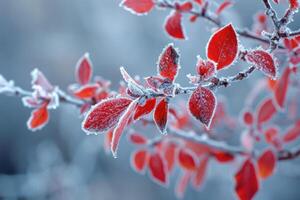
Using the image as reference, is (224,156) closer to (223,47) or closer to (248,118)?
(248,118)

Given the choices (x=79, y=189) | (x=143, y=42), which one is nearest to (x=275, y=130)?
(x=79, y=189)

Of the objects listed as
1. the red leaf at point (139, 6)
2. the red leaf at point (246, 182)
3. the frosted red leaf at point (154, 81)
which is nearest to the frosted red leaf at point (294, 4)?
the frosted red leaf at point (154, 81)

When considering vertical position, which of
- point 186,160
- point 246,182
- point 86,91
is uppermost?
point 86,91

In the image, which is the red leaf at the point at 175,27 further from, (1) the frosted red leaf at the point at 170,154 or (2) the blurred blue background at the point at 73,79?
(2) the blurred blue background at the point at 73,79

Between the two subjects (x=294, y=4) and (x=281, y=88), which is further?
(x=281, y=88)

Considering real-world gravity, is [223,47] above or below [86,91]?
below

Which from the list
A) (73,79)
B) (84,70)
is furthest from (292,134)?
(73,79)

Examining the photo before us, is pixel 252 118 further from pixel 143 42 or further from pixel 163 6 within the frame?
pixel 143 42
